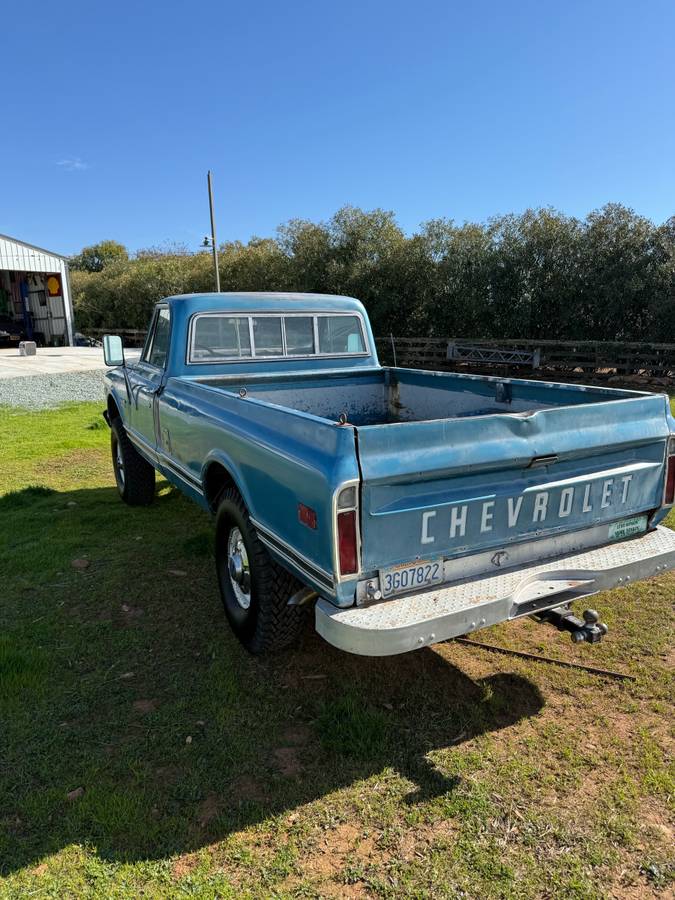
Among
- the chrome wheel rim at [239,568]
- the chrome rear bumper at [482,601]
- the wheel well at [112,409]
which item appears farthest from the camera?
the wheel well at [112,409]

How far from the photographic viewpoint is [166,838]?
224 cm

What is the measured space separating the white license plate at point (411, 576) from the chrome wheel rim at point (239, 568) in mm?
1022

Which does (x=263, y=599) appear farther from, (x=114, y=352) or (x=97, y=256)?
(x=97, y=256)

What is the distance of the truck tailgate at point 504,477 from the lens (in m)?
2.39

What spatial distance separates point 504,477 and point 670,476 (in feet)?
3.68

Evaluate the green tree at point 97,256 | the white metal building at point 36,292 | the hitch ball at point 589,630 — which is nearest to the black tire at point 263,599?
the hitch ball at point 589,630

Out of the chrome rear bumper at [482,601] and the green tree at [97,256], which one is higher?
the green tree at [97,256]

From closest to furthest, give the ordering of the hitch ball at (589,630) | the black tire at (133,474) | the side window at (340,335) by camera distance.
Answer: the hitch ball at (589,630), the side window at (340,335), the black tire at (133,474)

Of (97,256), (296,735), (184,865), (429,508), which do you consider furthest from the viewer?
(97,256)

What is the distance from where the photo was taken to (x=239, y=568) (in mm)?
3377

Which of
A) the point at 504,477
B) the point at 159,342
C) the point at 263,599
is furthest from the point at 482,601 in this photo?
the point at 159,342

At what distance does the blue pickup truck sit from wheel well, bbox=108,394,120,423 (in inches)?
96.2

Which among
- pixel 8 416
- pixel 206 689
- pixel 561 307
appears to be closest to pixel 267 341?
pixel 206 689

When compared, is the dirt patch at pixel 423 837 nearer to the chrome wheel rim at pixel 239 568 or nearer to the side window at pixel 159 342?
the chrome wheel rim at pixel 239 568
